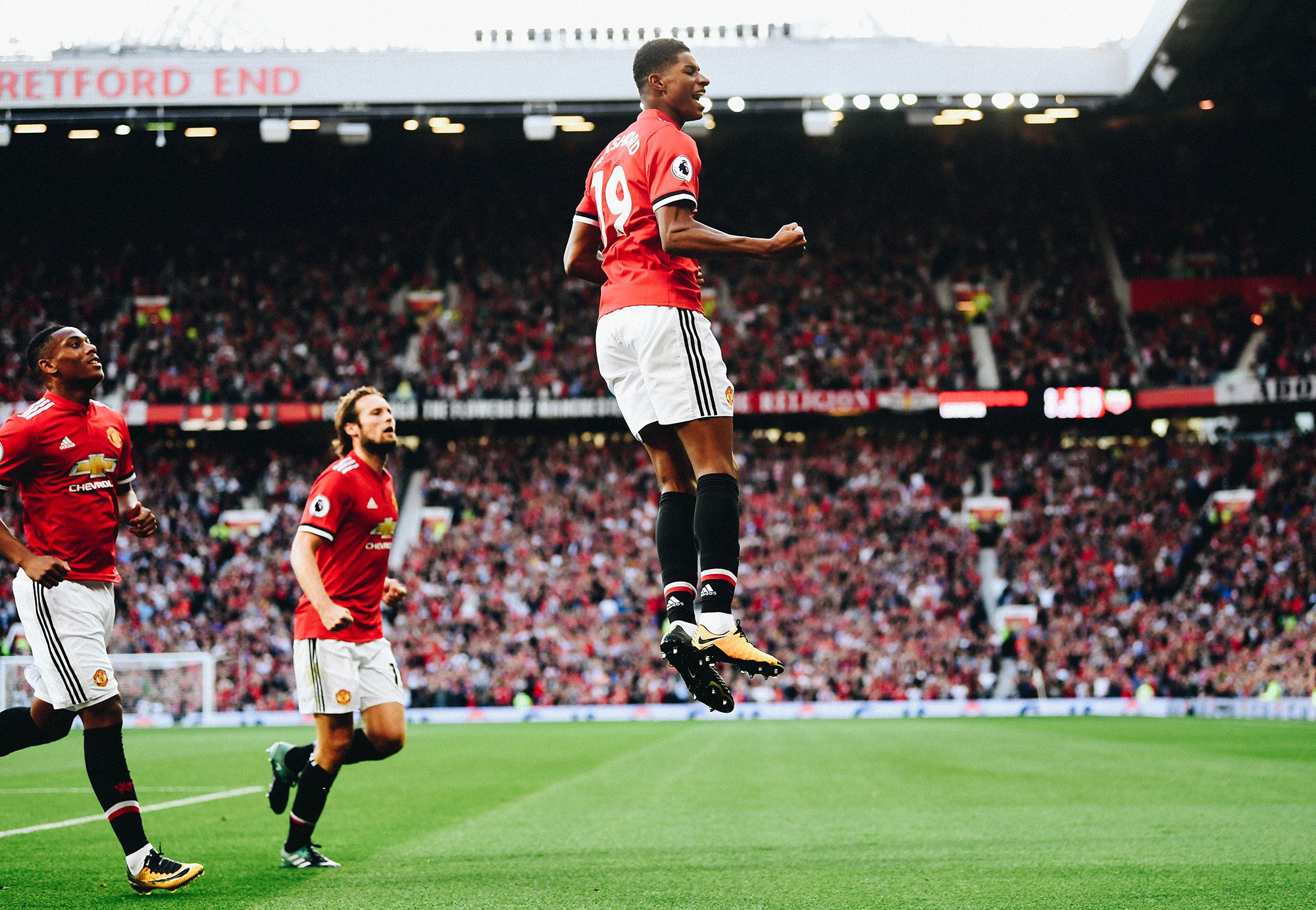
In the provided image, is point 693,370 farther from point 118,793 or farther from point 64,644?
point 118,793

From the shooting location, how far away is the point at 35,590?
679 centimetres

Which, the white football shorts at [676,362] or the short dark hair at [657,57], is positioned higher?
the short dark hair at [657,57]

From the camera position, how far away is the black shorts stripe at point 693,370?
204 inches

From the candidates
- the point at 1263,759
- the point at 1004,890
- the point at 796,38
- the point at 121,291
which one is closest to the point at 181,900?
the point at 1004,890

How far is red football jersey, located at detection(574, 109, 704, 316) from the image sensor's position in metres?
5.14

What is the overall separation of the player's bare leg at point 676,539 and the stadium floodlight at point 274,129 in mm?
28080

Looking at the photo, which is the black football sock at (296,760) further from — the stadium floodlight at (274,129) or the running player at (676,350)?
the stadium floodlight at (274,129)

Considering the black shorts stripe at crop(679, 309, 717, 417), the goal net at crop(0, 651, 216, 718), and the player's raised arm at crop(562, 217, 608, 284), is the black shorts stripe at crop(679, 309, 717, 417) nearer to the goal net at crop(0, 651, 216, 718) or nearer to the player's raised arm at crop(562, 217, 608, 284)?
the player's raised arm at crop(562, 217, 608, 284)

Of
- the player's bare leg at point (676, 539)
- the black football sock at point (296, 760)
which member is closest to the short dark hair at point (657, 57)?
the player's bare leg at point (676, 539)

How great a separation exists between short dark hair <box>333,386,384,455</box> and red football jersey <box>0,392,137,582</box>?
148 centimetres

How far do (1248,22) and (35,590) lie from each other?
2850 cm

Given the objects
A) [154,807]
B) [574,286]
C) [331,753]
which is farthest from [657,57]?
[574,286]

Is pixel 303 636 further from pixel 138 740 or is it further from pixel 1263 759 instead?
pixel 138 740

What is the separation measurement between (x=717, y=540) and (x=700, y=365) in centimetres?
73
